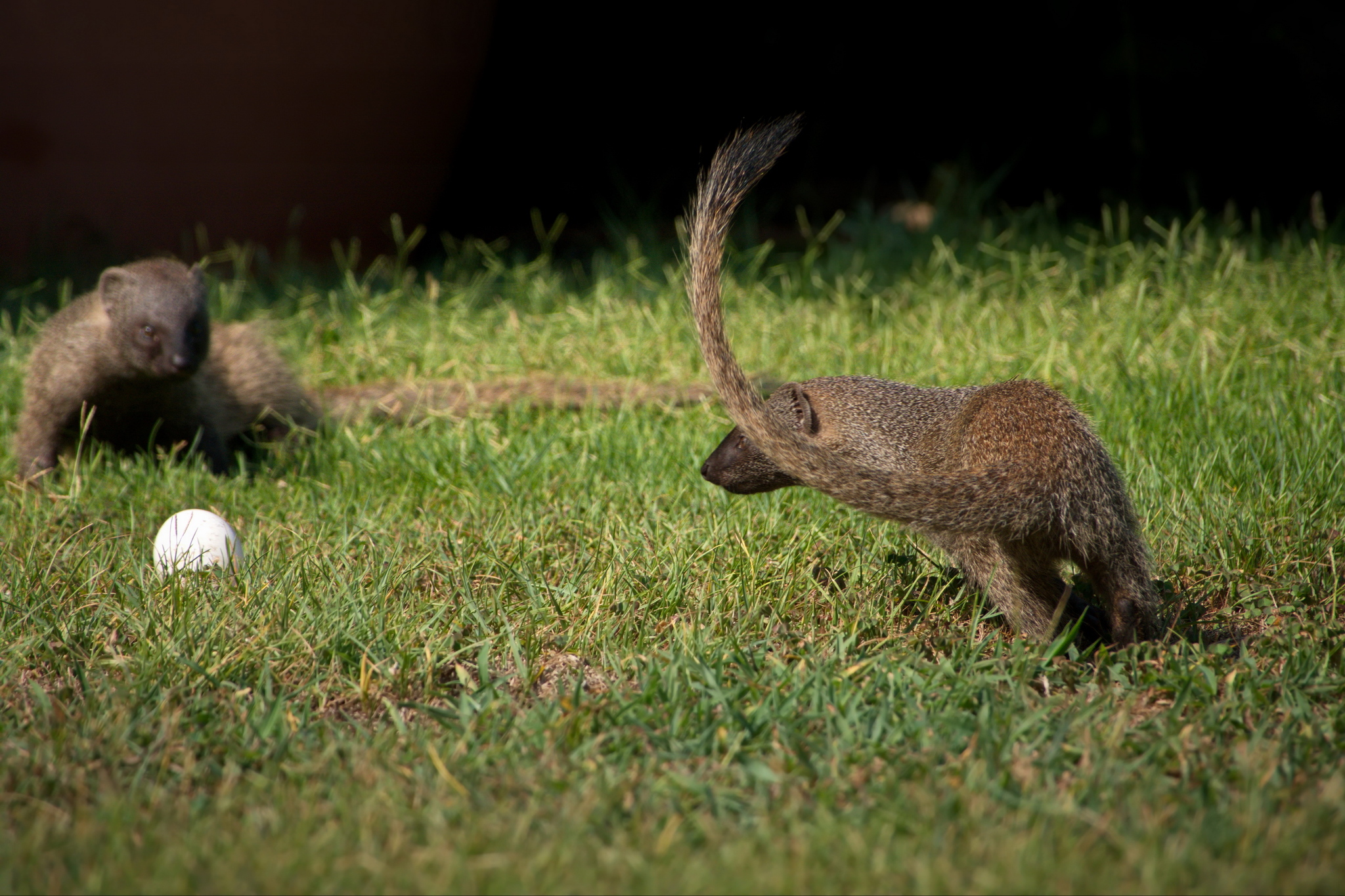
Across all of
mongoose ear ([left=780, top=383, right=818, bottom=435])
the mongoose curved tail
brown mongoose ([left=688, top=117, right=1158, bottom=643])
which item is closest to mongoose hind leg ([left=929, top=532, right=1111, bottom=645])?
brown mongoose ([left=688, top=117, right=1158, bottom=643])

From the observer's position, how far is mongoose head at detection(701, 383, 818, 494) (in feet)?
8.39

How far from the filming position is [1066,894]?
1.39 m

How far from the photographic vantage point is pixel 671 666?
6.76 feet

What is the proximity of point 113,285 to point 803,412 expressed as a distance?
90.5 inches

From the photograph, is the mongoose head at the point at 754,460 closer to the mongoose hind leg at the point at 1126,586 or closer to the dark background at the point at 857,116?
the mongoose hind leg at the point at 1126,586

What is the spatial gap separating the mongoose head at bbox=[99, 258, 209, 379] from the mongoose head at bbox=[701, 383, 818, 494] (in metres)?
1.75

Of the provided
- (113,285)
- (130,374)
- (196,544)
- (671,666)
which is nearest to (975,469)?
(671,666)

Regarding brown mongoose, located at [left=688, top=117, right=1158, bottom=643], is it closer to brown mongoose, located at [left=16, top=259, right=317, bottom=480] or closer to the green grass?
the green grass

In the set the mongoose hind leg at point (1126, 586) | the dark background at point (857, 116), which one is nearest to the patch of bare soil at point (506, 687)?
the mongoose hind leg at point (1126, 586)

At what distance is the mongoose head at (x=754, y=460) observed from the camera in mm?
2559

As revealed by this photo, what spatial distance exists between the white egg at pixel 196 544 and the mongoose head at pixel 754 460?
1083 millimetres

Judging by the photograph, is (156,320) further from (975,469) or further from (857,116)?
(857,116)

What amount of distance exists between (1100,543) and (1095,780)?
2.02 ft

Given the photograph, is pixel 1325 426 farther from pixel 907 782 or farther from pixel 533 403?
pixel 533 403
